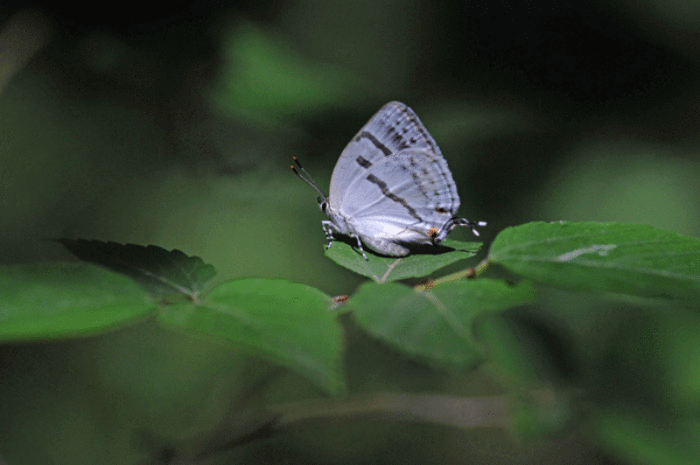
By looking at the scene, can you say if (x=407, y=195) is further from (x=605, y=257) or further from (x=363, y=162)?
(x=605, y=257)

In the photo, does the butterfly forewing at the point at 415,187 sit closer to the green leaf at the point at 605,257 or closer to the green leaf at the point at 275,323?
the green leaf at the point at 605,257

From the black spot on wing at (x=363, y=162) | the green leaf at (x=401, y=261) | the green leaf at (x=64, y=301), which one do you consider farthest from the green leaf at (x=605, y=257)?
the black spot on wing at (x=363, y=162)

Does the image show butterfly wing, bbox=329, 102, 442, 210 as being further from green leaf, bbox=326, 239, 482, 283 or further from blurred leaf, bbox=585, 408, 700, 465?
blurred leaf, bbox=585, 408, 700, 465

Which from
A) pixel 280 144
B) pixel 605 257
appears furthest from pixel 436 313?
pixel 280 144

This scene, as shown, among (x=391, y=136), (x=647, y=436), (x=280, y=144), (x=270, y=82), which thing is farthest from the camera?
(x=280, y=144)

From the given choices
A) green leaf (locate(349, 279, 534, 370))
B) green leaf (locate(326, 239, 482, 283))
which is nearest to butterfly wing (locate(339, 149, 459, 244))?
green leaf (locate(326, 239, 482, 283))

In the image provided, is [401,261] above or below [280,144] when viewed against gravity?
below
